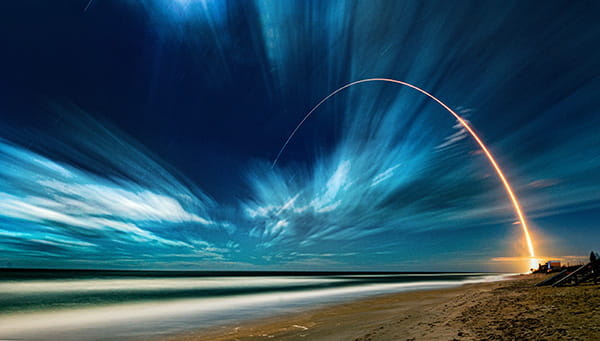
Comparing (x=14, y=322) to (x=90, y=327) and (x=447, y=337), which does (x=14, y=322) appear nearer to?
(x=90, y=327)

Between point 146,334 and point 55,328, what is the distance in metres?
6.86

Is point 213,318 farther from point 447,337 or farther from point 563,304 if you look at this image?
point 563,304

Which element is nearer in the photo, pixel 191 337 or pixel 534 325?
pixel 534 325

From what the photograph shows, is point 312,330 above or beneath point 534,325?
beneath

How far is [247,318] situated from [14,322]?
48.3ft

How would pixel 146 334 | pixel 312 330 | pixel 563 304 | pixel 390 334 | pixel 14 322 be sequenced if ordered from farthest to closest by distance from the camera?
1. pixel 14 322
2. pixel 146 334
3. pixel 312 330
4. pixel 563 304
5. pixel 390 334

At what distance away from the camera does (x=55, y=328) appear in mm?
15805

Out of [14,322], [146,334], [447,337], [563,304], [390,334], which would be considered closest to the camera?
[447,337]

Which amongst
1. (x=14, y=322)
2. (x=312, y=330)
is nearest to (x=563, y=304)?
(x=312, y=330)

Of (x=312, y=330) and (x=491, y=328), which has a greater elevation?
(x=491, y=328)

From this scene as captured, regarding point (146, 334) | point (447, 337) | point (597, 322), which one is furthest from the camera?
point (146, 334)

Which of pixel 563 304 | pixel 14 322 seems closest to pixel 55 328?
pixel 14 322

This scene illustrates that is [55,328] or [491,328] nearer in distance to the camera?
[491,328]

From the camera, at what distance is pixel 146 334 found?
13.6m
